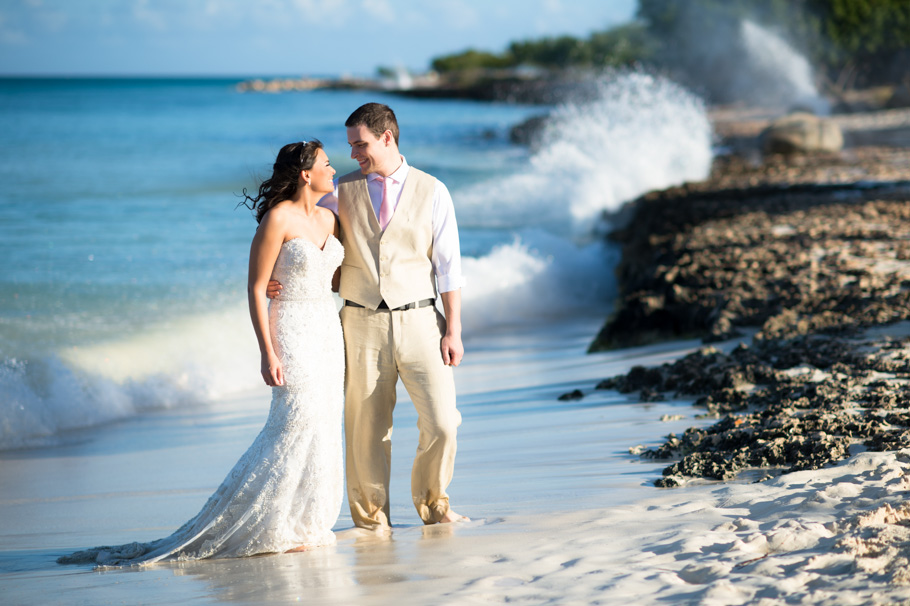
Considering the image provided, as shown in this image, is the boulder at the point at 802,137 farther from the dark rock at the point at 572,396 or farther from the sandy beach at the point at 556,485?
the dark rock at the point at 572,396

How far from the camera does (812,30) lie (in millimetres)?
47406

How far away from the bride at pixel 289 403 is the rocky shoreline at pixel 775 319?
168 centimetres

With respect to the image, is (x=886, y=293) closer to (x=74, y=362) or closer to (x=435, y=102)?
(x=74, y=362)

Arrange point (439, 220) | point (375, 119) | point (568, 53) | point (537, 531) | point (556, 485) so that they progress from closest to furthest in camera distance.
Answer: point (537, 531), point (375, 119), point (439, 220), point (556, 485), point (568, 53)

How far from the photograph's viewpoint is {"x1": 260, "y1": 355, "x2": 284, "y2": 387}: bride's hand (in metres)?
3.87

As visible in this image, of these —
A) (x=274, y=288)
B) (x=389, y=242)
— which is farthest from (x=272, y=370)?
(x=389, y=242)

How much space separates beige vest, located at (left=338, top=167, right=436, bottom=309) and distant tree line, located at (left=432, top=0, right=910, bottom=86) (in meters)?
47.8

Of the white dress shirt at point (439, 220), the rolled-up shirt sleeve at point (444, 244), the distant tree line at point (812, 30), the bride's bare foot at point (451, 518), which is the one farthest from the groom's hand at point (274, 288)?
the distant tree line at point (812, 30)

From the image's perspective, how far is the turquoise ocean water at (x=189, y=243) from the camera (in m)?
8.62

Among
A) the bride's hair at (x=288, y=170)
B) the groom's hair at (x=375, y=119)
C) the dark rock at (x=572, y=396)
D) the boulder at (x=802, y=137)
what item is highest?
the boulder at (x=802, y=137)

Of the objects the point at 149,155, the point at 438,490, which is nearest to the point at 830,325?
the point at 438,490

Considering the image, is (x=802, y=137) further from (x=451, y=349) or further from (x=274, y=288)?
(x=274, y=288)

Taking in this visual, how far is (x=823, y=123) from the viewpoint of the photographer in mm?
22906

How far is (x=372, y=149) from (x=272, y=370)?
3.48 feet
